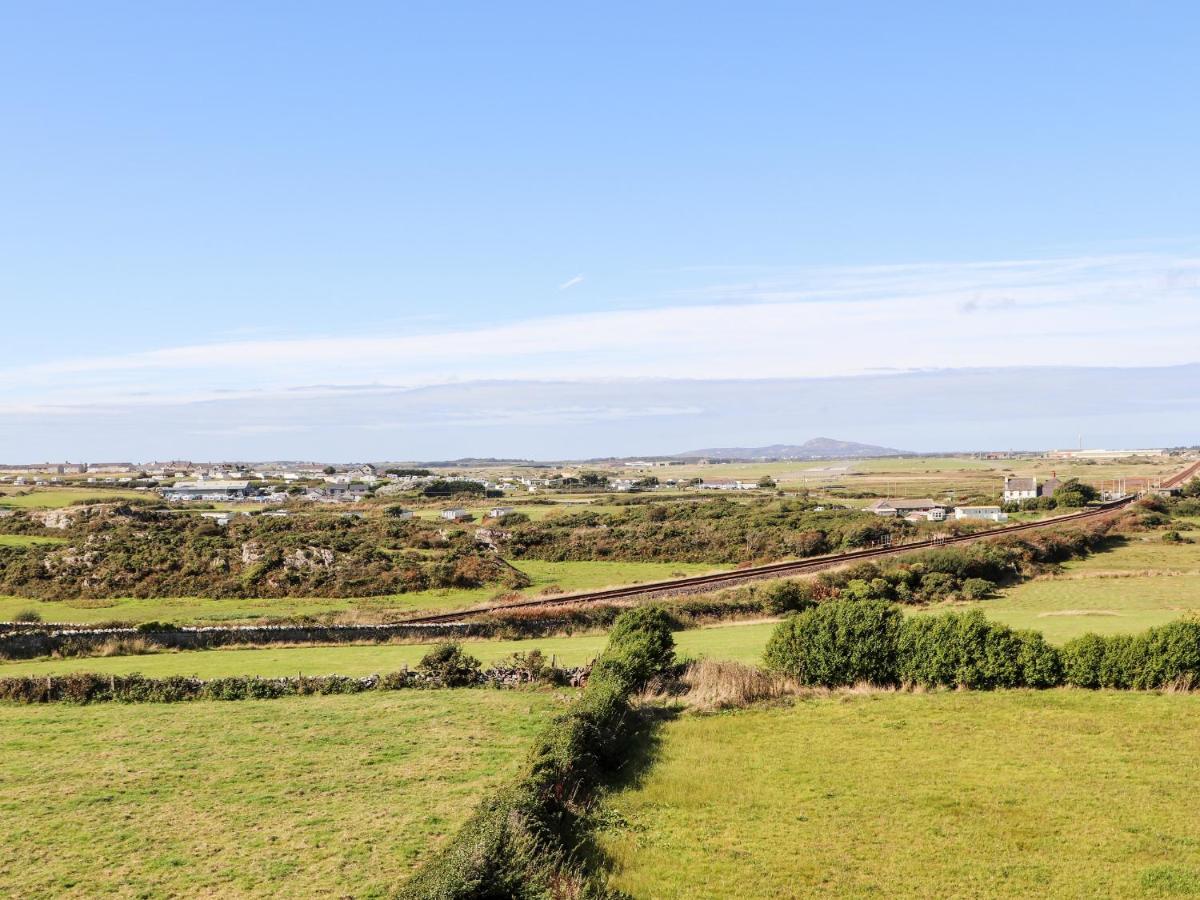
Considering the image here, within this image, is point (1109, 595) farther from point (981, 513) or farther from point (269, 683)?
point (981, 513)

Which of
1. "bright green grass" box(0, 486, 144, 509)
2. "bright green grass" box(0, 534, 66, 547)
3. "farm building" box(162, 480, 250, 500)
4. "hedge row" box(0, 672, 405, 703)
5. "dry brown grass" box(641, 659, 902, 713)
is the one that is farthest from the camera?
"farm building" box(162, 480, 250, 500)

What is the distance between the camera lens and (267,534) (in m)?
61.1

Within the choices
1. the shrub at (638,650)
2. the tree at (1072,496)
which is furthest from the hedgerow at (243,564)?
the tree at (1072,496)

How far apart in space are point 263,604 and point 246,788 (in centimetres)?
3245

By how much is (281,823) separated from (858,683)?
15.2 meters

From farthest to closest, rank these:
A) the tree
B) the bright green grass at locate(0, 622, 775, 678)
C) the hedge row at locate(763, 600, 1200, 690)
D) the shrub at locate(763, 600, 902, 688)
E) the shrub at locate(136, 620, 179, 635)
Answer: the tree < the shrub at locate(136, 620, 179, 635) < the bright green grass at locate(0, 622, 775, 678) < the shrub at locate(763, 600, 902, 688) < the hedge row at locate(763, 600, 1200, 690)

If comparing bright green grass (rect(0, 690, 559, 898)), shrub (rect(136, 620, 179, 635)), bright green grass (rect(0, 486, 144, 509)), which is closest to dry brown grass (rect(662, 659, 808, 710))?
bright green grass (rect(0, 690, 559, 898))

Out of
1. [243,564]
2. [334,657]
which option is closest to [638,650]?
[334,657]

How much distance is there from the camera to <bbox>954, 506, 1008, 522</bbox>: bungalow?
258ft

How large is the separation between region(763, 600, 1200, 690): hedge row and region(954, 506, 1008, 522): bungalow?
5779 cm

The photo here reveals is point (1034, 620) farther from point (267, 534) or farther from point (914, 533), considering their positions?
point (267, 534)

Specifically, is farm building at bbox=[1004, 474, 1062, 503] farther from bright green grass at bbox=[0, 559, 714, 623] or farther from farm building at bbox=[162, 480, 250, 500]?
farm building at bbox=[162, 480, 250, 500]

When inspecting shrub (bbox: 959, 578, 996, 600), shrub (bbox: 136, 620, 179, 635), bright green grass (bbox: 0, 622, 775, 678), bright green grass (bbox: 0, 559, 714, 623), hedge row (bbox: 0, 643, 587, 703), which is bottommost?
bright green grass (bbox: 0, 559, 714, 623)

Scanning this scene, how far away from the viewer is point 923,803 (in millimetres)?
15047
